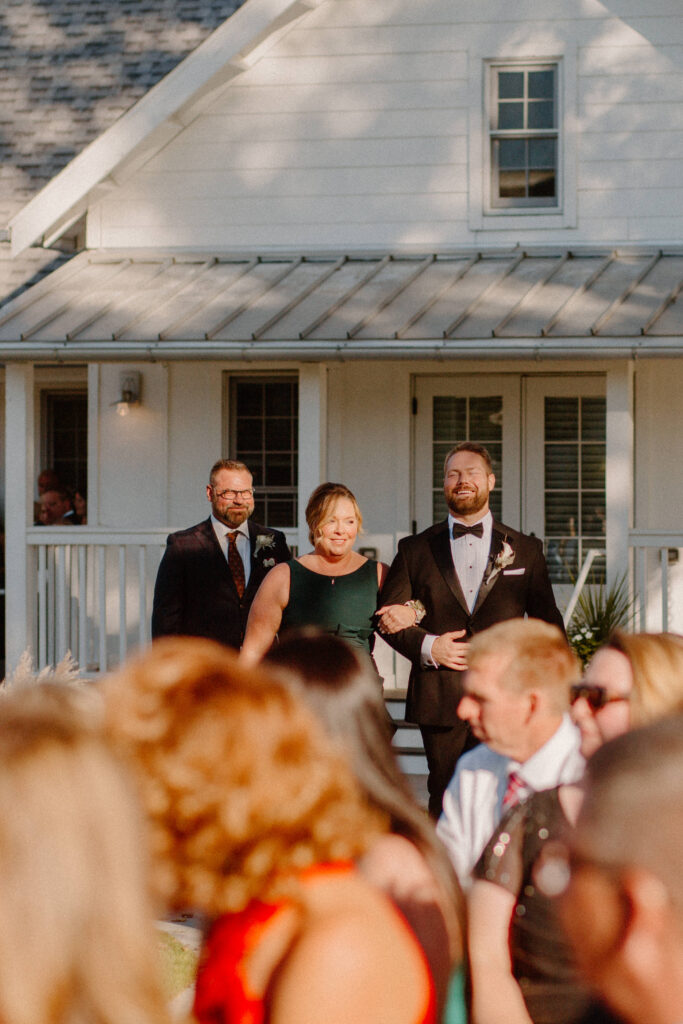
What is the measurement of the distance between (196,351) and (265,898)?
708cm

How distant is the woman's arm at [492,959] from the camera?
8.47 ft

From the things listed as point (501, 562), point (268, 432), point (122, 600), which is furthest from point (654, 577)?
point (122, 600)

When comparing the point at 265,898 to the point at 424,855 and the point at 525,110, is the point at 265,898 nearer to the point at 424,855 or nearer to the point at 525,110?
the point at 424,855

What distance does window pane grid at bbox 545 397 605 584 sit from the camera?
32.4 ft

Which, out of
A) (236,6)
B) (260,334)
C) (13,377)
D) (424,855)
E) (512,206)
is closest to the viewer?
(424,855)

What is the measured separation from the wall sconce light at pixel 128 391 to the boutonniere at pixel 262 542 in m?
3.60

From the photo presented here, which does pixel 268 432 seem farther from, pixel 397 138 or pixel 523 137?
pixel 523 137

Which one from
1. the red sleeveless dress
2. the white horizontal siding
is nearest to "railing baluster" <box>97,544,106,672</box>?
the white horizontal siding

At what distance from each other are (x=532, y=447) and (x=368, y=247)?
210cm

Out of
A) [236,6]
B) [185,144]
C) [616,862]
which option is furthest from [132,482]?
[616,862]

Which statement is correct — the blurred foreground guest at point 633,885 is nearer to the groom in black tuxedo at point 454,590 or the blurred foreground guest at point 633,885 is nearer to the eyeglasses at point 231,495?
the groom in black tuxedo at point 454,590

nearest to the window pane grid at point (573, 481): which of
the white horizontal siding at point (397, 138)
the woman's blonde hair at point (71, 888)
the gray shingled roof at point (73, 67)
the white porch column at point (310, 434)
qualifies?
the white horizontal siding at point (397, 138)

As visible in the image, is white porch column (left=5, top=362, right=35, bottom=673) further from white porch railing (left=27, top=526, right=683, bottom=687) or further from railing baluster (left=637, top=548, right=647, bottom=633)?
railing baluster (left=637, top=548, right=647, bottom=633)

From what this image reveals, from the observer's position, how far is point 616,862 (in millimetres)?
1252
